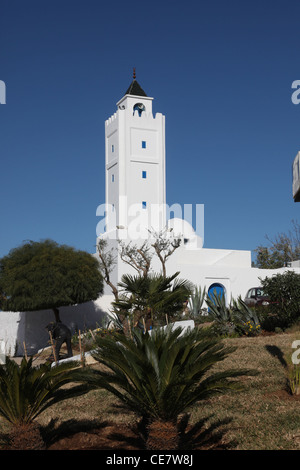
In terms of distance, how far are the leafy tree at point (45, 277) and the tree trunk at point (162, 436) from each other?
14503 mm

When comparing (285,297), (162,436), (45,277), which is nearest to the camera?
(162,436)

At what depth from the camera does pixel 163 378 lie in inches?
232

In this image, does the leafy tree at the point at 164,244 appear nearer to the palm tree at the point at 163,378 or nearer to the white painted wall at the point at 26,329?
the white painted wall at the point at 26,329

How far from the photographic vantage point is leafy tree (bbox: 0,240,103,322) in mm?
20094

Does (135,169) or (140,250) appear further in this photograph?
(135,169)

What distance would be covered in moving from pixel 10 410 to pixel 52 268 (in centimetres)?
1443

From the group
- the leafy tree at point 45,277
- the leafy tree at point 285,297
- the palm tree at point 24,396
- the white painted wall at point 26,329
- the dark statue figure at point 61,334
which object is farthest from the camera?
the white painted wall at point 26,329

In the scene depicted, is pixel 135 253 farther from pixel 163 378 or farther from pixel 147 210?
pixel 163 378

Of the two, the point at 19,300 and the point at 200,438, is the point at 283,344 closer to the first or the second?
the point at 200,438

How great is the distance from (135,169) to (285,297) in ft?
69.2

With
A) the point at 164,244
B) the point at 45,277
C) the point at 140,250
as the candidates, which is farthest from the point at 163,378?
the point at 164,244

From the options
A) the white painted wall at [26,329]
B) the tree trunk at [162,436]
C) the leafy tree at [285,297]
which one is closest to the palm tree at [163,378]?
the tree trunk at [162,436]

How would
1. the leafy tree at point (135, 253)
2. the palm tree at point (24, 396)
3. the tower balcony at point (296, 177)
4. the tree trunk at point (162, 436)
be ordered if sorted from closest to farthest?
1. the tower balcony at point (296, 177)
2. the tree trunk at point (162, 436)
3. the palm tree at point (24, 396)
4. the leafy tree at point (135, 253)

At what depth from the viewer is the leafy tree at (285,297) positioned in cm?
1484
